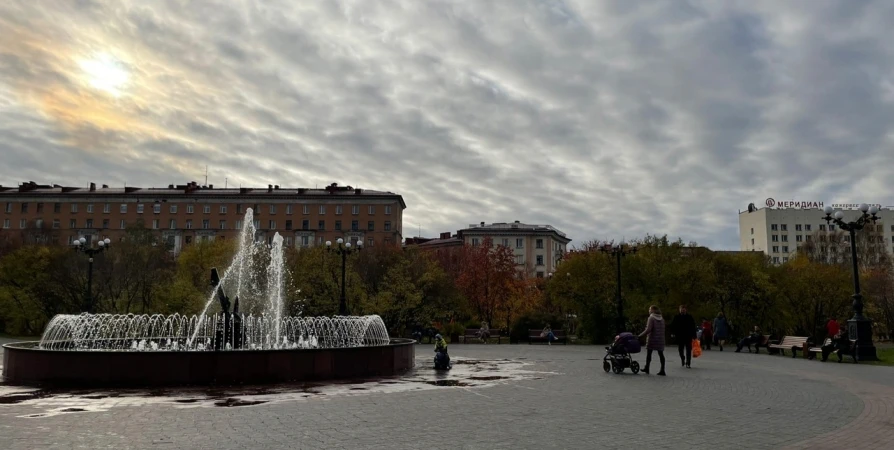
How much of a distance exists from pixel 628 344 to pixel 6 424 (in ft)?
42.2

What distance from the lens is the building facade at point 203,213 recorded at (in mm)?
99812

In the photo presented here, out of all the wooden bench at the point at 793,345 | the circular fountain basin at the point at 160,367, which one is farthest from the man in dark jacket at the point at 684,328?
the circular fountain basin at the point at 160,367

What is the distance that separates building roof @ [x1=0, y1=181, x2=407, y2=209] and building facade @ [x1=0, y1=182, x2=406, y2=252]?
0.15m

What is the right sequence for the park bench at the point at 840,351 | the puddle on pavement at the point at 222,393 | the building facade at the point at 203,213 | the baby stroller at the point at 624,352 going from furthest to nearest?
the building facade at the point at 203,213 < the park bench at the point at 840,351 < the baby stroller at the point at 624,352 < the puddle on pavement at the point at 222,393

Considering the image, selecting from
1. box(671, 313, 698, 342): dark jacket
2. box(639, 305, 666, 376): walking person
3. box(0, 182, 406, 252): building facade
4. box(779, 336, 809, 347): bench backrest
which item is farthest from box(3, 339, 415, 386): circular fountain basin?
box(0, 182, 406, 252): building facade

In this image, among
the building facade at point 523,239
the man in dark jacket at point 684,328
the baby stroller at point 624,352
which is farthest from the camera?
the building facade at point 523,239

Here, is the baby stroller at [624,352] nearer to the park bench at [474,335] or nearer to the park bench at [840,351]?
the park bench at [840,351]

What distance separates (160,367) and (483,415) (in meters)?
7.37

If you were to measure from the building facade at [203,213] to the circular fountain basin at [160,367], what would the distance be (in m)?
84.4

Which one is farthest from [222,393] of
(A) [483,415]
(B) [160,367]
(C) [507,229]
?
(C) [507,229]

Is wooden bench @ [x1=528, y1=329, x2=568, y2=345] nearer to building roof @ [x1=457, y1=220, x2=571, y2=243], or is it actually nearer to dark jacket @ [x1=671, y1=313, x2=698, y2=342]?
dark jacket @ [x1=671, y1=313, x2=698, y2=342]

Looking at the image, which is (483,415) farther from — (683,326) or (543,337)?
(543,337)

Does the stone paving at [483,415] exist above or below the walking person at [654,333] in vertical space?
below

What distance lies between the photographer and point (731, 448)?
758 centimetres
